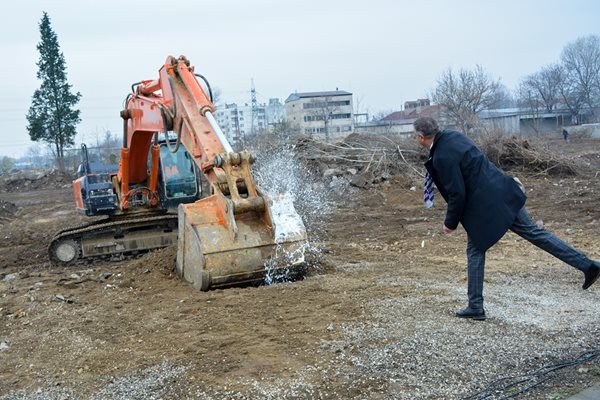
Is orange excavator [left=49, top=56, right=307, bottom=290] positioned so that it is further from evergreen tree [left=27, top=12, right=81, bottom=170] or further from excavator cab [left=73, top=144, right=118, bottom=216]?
evergreen tree [left=27, top=12, right=81, bottom=170]

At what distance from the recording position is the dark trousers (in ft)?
17.3

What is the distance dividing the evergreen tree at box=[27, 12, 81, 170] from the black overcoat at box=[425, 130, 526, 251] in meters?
38.9

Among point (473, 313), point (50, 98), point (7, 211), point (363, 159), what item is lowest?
point (7, 211)

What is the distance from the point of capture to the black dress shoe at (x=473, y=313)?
5254 millimetres

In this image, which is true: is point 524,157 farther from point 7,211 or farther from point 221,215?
point 7,211

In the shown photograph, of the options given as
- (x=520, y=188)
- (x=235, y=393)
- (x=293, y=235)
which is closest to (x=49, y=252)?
(x=293, y=235)

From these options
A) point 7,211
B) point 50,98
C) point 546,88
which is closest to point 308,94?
point 546,88

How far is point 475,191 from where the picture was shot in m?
5.18

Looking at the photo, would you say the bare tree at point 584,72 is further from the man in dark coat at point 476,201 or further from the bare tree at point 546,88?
the man in dark coat at point 476,201

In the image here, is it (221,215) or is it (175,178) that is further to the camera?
(175,178)

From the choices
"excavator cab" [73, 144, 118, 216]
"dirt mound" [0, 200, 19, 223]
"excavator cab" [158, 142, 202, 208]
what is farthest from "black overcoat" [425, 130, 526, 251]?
"dirt mound" [0, 200, 19, 223]

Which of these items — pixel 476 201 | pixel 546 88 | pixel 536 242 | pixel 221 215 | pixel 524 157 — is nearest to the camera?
pixel 476 201

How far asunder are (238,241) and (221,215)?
15.5 inches

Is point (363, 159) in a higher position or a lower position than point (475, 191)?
lower
